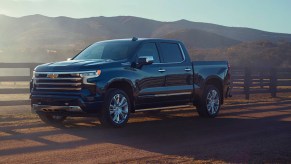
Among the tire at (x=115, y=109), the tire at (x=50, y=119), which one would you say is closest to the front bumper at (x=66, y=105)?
the tire at (x=115, y=109)

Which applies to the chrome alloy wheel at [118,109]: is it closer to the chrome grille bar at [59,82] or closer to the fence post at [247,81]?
the chrome grille bar at [59,82]

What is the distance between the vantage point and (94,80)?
9656 mm

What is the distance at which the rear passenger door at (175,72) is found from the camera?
11367 mm

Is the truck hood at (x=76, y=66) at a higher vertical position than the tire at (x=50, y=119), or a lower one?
higher

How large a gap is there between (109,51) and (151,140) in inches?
114

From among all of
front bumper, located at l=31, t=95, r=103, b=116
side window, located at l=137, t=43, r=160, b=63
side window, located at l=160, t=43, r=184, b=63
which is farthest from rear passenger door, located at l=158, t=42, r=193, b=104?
front bumper, located at l=31, t=95, r=103, b=116

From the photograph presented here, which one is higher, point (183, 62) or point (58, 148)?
point (183, 62)

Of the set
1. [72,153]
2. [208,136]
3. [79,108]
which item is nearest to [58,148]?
[72,153]

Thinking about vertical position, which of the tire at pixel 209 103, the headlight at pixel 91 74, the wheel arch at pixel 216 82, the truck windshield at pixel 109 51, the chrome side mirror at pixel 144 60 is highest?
the truck windshield at pixel 109 51

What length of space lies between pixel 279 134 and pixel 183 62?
3.09 meters

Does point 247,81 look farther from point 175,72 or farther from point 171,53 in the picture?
point 175,72

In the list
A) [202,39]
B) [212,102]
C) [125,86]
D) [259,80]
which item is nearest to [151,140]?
[125,86]

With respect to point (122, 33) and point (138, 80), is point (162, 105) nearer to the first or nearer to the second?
point (138, 80)

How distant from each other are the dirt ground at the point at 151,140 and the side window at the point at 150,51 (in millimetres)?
1437
